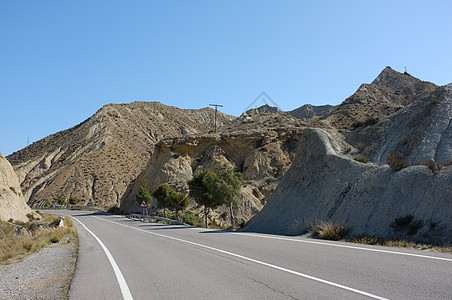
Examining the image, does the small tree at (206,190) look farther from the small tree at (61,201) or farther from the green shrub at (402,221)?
the small tree at (61,201)

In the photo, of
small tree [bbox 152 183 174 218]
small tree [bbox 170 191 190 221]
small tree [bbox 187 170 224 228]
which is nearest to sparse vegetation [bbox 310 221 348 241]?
small tree [bbox 187 170 224 228]

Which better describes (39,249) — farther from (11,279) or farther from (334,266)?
(334,266)

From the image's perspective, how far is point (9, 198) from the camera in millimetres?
40500

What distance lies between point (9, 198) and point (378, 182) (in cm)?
3801

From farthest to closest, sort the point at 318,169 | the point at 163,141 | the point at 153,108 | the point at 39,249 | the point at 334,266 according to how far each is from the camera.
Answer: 1. the point at 153,108
2. the point at 163,141
3. the point at 318,169
4. the point at 39,249
5. the point at 334,266

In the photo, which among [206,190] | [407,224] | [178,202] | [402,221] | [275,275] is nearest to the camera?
[275,275]

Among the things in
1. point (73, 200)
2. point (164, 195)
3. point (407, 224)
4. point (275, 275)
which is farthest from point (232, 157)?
point (275, 275)

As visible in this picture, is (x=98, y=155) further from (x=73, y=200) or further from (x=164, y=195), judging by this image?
(x=164, y=195)

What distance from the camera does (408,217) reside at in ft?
45.0

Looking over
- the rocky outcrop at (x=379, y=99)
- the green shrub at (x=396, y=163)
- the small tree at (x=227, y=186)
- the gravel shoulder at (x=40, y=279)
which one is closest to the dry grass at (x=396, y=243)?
the green shrub at (x=396, y=163)

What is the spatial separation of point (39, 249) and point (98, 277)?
966 centimetres

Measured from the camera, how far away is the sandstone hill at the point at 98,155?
81.7 metres

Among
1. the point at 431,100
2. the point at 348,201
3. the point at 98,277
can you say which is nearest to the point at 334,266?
the point at 98,277

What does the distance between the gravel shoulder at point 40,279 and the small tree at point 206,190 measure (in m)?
22.8
